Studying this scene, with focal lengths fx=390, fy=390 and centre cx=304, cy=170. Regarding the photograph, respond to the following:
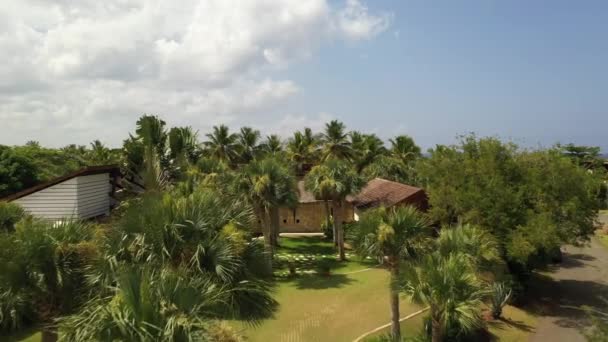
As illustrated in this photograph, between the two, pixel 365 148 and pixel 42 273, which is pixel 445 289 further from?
pixel 365 148

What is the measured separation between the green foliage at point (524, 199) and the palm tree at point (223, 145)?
2157 cm

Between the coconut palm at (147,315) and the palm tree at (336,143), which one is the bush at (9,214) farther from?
the palm tree at (336,143)

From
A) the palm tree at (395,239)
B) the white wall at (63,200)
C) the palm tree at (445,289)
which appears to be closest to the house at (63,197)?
the white wall at (63,200)

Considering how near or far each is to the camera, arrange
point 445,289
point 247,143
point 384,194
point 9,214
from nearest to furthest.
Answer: point 445,289
point 9,214
point 384,194
point 247,143

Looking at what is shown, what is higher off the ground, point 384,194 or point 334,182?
point 334,182

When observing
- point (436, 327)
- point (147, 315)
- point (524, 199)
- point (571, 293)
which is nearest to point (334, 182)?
point (524, 199)

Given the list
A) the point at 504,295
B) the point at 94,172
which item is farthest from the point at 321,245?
the point at 94,172

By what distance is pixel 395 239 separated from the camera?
1388cm

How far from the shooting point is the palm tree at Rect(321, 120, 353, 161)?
38.1m

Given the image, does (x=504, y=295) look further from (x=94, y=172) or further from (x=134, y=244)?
(x=94, y=172)

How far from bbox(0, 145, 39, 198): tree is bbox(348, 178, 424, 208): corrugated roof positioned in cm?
2586

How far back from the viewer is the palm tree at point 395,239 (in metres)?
13.8

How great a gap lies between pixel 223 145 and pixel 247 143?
2.32 meters

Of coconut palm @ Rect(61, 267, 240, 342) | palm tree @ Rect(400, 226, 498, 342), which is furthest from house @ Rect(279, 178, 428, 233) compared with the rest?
coconut palm @ Rect(61, 267, 240, 342)
